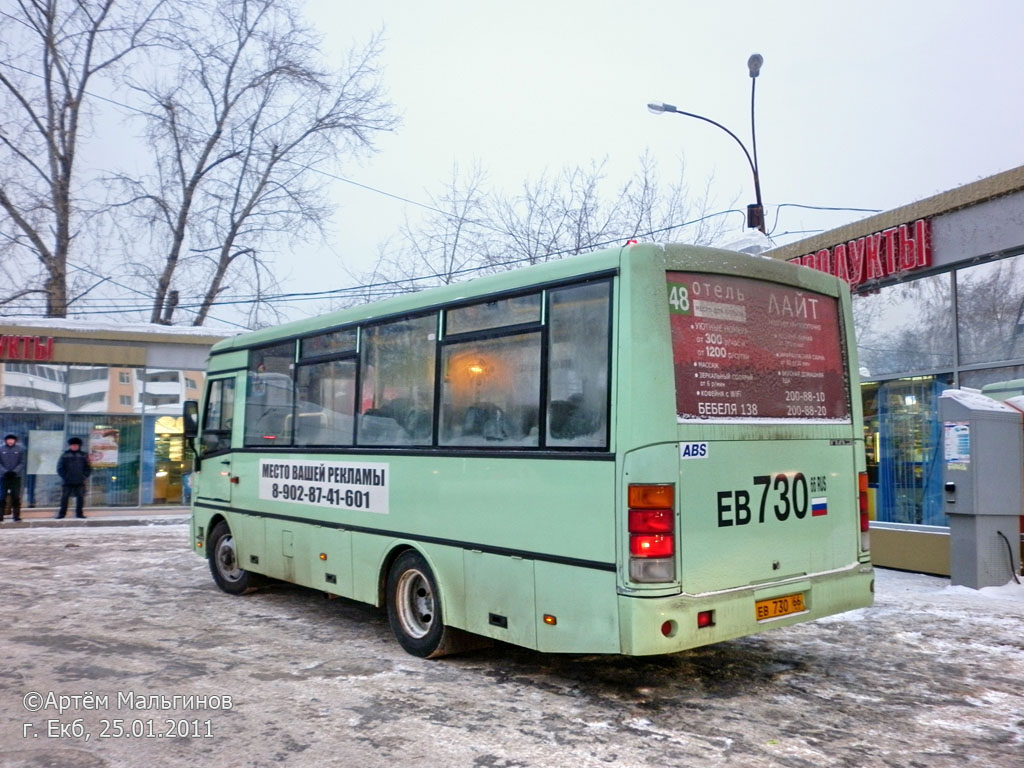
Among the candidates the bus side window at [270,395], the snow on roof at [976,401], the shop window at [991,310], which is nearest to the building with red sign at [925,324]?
the shop window at [991,310]

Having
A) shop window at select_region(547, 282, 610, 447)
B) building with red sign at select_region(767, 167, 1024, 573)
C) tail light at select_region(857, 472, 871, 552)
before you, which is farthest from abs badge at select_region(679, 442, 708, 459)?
building with red sign at select_region(767, 167, 1024, 573)

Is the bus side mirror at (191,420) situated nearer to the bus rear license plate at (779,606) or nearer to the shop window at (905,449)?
the bus rear license plate at (779,606)

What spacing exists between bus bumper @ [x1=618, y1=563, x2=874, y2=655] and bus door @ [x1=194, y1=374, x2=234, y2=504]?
6067 mm

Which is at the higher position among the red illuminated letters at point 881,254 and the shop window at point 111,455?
the red illuminated letters at point 881,254

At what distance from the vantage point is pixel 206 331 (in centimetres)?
2384

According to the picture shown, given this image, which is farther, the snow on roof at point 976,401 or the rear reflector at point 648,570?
the snow on roof at point 976,401

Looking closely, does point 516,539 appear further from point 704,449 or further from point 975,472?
point 975,472

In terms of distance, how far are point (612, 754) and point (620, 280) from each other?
272 centimetres

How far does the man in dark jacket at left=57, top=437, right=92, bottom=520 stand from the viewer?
1962 cm

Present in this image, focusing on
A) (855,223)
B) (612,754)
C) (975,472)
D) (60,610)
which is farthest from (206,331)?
(612,754)

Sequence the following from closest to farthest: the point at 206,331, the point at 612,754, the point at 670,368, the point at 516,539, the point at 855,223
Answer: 1. the point at 612,754
2. the point at 670,368
3. the point at 516,539
4. the point at 855,223
5. the point at 206,331

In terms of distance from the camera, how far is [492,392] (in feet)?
20.7

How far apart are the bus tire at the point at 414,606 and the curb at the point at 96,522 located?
14.4 m

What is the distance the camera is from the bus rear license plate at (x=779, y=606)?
563 centimetres
